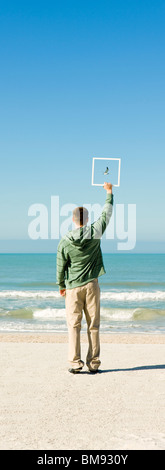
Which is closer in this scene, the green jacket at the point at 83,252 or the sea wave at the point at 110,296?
the green jacket at the point at 83,252

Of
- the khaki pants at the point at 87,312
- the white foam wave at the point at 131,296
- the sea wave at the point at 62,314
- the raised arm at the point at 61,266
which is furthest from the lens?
the white foam wave at the point at 131,296

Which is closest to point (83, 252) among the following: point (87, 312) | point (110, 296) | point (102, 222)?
point (102, 222)

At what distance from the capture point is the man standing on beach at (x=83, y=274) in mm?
5457

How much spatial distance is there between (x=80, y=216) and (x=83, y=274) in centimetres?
62

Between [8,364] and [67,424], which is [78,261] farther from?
[67,424]

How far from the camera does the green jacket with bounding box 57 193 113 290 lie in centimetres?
546

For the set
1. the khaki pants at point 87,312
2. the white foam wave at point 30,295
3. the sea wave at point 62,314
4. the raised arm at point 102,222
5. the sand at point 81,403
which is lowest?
the white foam wave at point 30,295

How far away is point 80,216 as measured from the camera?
18.0 ft

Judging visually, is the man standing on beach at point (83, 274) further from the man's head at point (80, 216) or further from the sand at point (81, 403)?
the sand at point (81, 403)

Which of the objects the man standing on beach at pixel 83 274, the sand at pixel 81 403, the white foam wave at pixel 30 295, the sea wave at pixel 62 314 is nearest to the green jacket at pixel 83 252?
the man standing on beach at pixel 83 274

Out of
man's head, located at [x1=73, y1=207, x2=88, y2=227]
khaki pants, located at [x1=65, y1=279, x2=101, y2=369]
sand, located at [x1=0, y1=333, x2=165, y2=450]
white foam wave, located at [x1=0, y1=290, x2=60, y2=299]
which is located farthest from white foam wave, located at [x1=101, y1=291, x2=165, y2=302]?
man's head, located at [x1=73, y1=207, x2=88, y2=227]

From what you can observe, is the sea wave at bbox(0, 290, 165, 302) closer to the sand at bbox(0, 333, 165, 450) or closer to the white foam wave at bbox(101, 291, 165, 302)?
the white foam wave at bbox(101, 291, 165, 302)

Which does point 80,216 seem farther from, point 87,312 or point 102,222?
point 87,312
